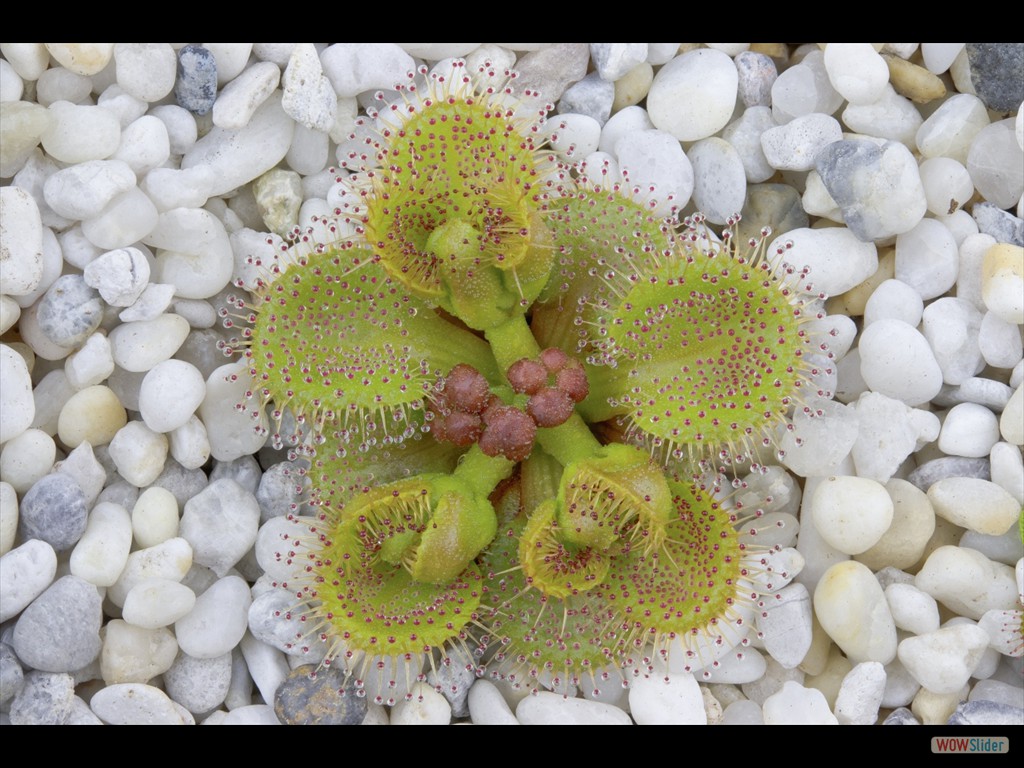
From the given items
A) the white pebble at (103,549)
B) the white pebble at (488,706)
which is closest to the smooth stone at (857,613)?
the white pebble at (488,706)

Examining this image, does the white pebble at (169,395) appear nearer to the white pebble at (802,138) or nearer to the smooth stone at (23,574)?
the smooth stone at (23,574)

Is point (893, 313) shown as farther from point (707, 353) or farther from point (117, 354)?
point (117, 354)

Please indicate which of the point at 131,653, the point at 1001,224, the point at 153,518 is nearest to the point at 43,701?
the point at 131,653

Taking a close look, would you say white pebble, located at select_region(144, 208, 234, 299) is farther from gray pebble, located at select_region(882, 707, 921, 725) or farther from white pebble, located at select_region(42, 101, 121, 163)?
gray pebble, located at select_region(882, 707, 921, 725)

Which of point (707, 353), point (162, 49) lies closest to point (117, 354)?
point (162, 49)

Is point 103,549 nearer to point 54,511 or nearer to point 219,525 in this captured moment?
point 54,511

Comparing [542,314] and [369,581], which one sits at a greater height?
[542,314]

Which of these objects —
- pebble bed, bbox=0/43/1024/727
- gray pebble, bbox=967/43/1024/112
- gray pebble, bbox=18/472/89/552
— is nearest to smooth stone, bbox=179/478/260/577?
pebble bed, bbox=0/43/1024/727
